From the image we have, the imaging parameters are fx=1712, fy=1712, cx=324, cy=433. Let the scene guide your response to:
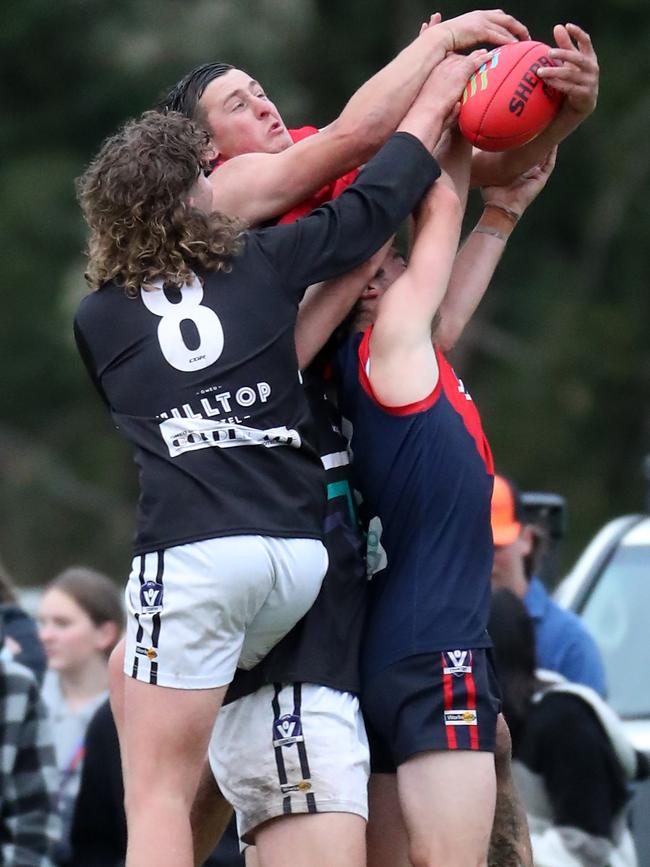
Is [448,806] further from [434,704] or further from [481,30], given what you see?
[481,30]

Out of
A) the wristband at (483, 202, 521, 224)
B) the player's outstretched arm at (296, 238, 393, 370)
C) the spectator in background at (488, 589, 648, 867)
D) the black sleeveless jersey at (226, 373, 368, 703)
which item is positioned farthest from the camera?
the spectator in background at (488, 589, 648, 867)

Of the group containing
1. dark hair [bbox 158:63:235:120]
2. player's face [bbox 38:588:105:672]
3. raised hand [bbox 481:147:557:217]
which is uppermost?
dark hair [bbox 158:63:235:120]

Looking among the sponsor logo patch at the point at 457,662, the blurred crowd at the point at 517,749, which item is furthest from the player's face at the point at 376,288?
the blurred crowd at the point at 517,749

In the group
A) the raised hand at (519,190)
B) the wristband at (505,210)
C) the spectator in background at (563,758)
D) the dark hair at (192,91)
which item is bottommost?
the spectator in background at (563,758)

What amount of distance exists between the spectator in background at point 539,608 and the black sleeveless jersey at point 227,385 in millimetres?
2662

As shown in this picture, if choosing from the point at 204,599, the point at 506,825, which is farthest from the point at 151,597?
the point at 506,825

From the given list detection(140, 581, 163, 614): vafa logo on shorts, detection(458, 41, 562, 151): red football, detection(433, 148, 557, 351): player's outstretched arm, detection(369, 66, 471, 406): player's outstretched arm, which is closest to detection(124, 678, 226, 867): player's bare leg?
detection(140, 581, 163, 614): vafa logo on shorts

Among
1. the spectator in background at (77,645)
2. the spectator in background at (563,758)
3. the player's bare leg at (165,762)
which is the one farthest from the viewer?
the spectator in background at (77,645)

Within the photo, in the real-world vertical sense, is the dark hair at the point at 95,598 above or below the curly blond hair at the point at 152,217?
below

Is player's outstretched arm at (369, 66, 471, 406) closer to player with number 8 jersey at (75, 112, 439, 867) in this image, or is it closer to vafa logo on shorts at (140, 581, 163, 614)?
player with number 8 jersey at (75, 112, 439, 867)

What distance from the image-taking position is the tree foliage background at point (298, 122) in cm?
1944

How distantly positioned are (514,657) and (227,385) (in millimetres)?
1953

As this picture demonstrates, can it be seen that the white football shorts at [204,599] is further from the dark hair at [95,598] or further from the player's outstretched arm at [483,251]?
the dark hair at [95,598]

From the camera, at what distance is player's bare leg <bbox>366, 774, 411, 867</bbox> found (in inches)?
167
